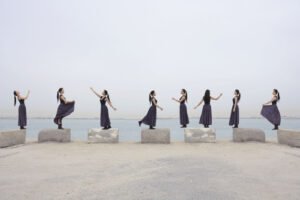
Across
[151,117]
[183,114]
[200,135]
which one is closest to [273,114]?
[200,135]

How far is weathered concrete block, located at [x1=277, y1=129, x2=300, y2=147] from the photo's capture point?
42.3 ft

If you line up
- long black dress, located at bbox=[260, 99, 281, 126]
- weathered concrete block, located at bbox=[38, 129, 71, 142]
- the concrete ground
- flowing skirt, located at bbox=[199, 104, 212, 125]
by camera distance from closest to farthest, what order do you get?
1. the concrete ground
2. weathered concrete block, located at bbox=[38, 129, 71, 142]
3. long black dress, located at bbox=[260, 99, 281, 126]
4. flowing skirt, located at bbox=[199, 104, 212, 125]

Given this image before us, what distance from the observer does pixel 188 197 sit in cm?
522

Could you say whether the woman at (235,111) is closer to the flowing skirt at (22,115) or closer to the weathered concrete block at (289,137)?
the weathered concrete block at (289,137)

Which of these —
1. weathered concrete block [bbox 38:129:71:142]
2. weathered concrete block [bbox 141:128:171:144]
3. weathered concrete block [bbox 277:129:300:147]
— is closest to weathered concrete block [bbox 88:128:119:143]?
weathered concrete block [bbox 38:129:71:142]

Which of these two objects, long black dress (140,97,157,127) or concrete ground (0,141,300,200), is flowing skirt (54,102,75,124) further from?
long black dress (140,97,157,127)

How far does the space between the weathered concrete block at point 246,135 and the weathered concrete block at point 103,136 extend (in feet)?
18.5

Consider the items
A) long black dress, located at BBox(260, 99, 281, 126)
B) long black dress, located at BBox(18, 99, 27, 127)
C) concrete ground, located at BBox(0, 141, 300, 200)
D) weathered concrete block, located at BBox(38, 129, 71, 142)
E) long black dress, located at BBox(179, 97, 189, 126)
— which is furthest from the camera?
long black dress, located at BBox(179, 97, 189, 126)

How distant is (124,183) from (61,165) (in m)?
3.15

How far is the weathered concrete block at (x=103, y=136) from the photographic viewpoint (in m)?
14.1

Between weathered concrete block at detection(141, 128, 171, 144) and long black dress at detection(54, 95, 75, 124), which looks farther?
long black dress at detection(54, 95, 75, 124)

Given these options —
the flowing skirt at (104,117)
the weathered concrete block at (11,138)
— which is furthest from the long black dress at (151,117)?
the weathered concrete block at (11,138)

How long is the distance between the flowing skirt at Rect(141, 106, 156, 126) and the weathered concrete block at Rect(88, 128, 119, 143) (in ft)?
5.02

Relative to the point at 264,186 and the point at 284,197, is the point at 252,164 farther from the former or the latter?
the point at 284,197
